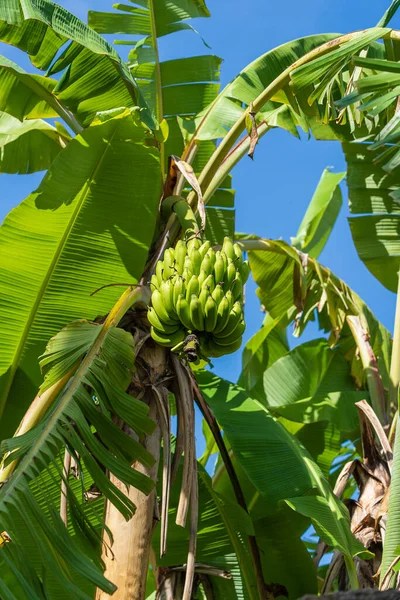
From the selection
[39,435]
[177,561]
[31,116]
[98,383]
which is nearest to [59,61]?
[31,116]

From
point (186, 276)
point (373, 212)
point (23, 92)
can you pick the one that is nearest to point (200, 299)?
point (186, 276)

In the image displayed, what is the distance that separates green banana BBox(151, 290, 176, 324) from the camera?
88.3 inches

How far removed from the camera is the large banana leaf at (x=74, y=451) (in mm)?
1691

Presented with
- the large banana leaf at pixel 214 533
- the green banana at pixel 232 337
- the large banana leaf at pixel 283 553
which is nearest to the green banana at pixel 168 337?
the green banana at pixel 232 337

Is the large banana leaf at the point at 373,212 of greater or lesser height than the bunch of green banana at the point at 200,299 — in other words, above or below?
above

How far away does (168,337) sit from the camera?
2.31m

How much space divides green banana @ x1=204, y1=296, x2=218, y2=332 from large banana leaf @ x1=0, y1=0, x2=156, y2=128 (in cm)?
87

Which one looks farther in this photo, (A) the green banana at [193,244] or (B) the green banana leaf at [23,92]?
(B) the green banana leaf at [23,92]

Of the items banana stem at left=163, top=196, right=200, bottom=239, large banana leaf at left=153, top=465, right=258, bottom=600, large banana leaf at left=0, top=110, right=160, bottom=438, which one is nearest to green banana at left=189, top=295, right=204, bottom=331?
banana stem at left=163, top=196, right=200, bottom=239

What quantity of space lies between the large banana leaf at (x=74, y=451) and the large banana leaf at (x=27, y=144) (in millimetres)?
1392

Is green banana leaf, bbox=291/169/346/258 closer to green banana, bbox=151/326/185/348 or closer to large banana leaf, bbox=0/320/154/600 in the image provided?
green banana, bbox=151/326/185/348

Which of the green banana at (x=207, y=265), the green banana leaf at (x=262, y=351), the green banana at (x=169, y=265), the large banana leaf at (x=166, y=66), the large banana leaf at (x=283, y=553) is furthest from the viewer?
the green banana leaf at (x=262, y=351)

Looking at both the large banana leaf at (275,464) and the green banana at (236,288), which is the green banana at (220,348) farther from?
the large banana leaf at (275,464)

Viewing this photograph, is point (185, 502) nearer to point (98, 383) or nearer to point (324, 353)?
point (98, 383)
